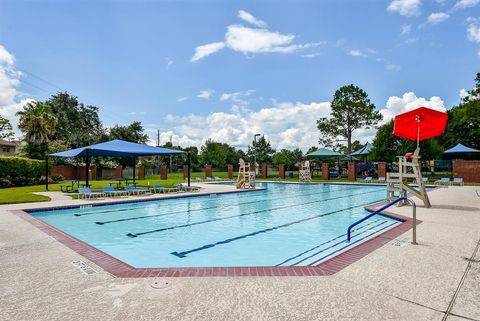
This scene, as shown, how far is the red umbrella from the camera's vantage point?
10940mm

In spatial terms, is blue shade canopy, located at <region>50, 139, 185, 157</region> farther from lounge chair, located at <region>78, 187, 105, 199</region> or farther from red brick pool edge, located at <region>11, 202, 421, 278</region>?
red brick pool edge, located at <region>11, 202, 421, 278</region>

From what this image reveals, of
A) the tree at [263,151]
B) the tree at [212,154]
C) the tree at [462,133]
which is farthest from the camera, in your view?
the tree at [263,151]

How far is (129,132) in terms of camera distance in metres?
38.0

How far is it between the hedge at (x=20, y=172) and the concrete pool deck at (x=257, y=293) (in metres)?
19.0

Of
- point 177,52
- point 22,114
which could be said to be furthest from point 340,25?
point 22,114

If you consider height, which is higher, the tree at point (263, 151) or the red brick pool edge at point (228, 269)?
the tree at point (263, 151)

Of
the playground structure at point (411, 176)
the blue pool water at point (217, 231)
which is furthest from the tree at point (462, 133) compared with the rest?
the blue pool water at point (217, 231)

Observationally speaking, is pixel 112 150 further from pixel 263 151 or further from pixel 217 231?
pixel 263 151

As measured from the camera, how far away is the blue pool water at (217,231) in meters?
6.39

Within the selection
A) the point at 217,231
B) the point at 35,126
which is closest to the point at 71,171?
the point at 35,126

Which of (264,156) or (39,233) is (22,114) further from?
(264,156)

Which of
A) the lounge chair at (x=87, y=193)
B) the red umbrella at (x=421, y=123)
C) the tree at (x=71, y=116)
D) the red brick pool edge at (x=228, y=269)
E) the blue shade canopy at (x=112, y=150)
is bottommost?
the red brick pool edge at (x=228, y=269)

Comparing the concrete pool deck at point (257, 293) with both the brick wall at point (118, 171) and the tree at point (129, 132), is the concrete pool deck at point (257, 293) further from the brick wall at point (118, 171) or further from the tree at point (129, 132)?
the tree at point (129, 132)

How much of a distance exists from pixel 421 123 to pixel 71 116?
2211 inches
